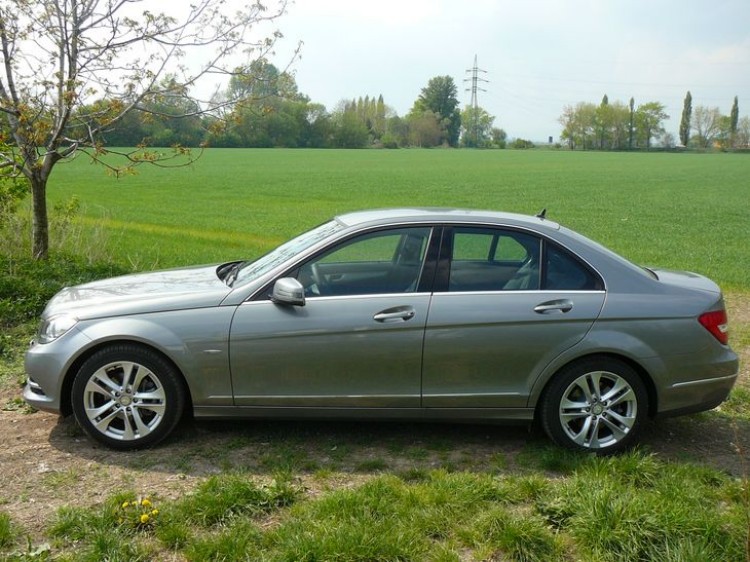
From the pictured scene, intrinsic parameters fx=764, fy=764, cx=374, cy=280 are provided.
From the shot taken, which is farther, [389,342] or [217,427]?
[217,427]

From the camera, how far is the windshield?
5118mm

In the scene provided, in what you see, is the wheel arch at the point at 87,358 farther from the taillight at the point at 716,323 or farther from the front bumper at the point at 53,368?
the taillight at the point at 716,323

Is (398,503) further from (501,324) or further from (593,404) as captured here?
(593,404)

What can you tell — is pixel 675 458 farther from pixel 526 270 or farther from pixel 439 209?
pixel 439 209

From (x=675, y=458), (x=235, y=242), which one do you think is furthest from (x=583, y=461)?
(x=235, y=242)

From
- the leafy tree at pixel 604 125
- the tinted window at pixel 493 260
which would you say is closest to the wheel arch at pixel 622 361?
the tinted window at pixel 493 260

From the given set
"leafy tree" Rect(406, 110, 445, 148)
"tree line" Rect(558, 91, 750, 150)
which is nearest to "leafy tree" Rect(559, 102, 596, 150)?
"tree line" Rect(558, 91, 750, 150)

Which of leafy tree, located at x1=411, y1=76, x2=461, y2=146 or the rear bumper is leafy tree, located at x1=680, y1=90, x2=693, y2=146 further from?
the rear bumper

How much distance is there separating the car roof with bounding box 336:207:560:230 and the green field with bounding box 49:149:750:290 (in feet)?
24.0

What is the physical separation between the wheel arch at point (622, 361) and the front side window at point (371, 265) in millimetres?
1052

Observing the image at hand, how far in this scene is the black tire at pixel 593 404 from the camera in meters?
4.90

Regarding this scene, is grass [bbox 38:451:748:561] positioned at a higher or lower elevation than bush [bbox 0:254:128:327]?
lower

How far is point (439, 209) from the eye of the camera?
5.49 m

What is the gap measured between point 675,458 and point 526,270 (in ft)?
5.10
